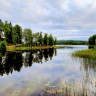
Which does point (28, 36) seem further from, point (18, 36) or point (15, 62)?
point (15, 62)

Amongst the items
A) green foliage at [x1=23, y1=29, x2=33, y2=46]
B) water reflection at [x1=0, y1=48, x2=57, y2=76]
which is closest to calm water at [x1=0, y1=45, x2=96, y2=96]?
water reflection at [x1=0, y1=48, x2=57, y2=76]

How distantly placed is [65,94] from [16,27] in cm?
7869

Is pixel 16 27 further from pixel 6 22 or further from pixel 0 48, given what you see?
pixel 0 48

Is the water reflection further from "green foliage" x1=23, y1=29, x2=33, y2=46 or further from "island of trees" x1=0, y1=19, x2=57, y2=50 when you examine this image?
"green foliage" x1=23, y1=29, x2=33, y2=46

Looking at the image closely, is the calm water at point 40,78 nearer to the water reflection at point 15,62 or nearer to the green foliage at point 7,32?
the water reflection at point 15,62

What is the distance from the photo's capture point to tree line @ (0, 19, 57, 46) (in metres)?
64.6

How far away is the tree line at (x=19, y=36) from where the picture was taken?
6455cm

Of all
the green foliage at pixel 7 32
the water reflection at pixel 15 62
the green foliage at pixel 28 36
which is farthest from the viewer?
the green foliage at pixel 28 36

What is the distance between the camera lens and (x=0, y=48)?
51.3m

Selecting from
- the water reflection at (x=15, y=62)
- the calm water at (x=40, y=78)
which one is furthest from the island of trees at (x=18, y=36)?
the calm water at (x=40, y=78)

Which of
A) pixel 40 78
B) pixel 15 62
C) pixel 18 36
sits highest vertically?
pixel 18 36

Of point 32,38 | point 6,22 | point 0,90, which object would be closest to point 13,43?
point 6,22

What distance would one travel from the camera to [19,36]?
3140 inches

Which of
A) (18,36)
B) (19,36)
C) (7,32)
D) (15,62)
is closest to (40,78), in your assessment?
(15,62)
